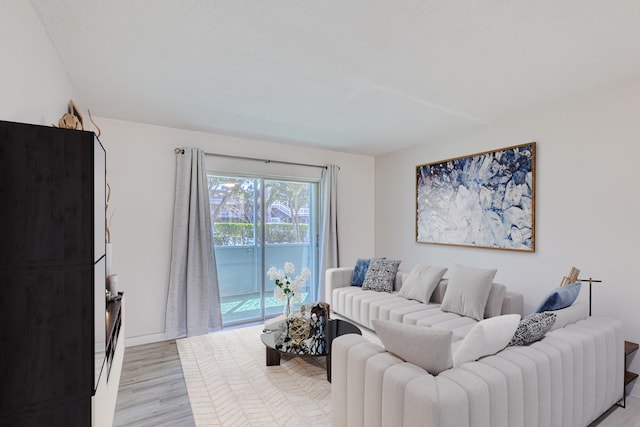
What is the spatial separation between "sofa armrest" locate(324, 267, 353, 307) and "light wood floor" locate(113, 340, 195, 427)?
2032 millimetres

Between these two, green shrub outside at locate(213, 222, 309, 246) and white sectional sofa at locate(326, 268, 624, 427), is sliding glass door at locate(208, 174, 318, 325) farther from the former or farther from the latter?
white sectional sofa at locate(326, 268, 624, 427)

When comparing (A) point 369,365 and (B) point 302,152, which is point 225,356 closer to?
(A) point 369,365

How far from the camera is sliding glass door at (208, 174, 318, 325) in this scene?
4.14 metres

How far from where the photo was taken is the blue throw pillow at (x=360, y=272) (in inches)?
168

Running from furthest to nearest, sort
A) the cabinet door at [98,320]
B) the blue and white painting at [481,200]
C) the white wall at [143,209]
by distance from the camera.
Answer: the white wall at [143,209]
the blue and white painting at [481,200]
the cabinet door at [98,320]

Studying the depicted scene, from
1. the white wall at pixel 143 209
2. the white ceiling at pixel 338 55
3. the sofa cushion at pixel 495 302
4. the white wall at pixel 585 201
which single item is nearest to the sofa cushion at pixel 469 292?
the sofa cushion at pixel 495 302

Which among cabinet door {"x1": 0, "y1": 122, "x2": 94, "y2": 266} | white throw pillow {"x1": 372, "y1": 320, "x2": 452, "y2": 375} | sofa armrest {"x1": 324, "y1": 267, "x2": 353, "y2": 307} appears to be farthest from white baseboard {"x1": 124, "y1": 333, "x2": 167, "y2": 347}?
white throw pillow {"x1": 372, "y1": 320, "x2": 452, "y2": 375}

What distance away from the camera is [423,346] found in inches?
58.5

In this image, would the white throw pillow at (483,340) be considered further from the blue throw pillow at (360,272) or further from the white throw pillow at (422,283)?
the blue throw pillow at (360,272)

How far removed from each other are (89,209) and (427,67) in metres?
2.29

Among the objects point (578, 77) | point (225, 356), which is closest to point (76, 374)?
point (225, 356)

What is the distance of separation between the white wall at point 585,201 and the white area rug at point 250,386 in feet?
8.01

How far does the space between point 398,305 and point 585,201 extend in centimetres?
205

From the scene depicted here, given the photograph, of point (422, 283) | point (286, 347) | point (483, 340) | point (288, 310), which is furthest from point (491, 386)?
point (422, 283)
